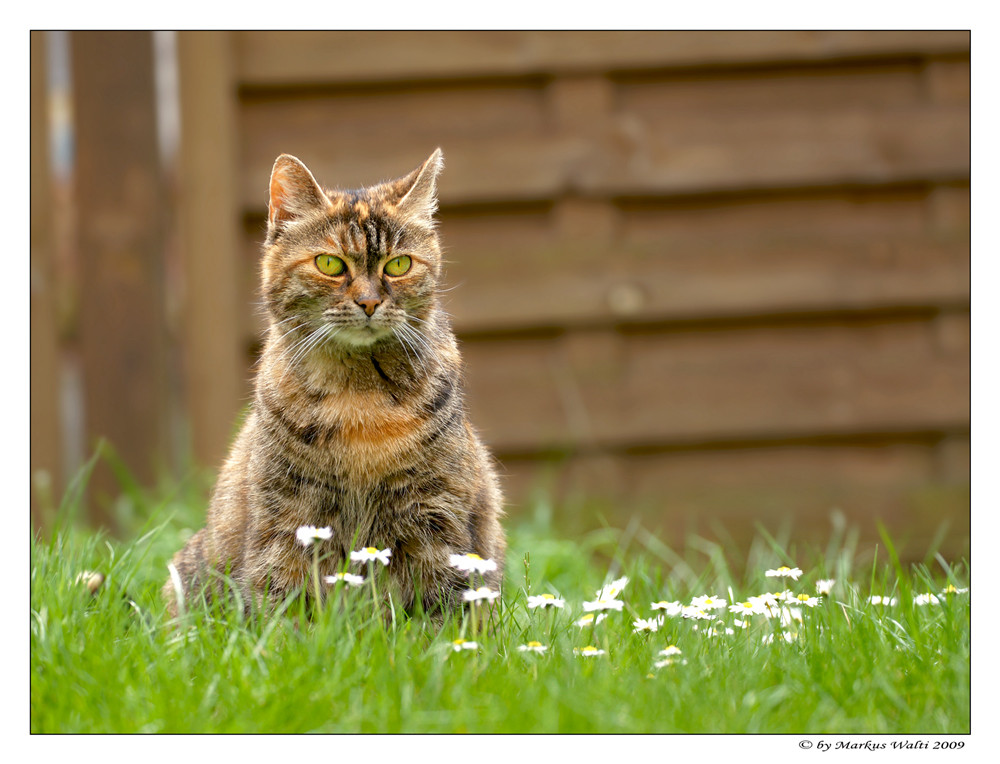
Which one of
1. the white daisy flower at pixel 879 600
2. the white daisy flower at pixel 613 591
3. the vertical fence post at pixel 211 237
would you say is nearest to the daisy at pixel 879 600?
the white daisy flower at pixel 879 600

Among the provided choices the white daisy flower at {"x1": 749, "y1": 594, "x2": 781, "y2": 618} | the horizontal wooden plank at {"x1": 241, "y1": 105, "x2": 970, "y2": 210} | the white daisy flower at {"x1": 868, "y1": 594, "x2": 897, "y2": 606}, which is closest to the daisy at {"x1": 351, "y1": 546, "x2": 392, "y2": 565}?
the white daisy flower at {"x1": 749, "y1": 594, "x2": 781, "y2": 618}

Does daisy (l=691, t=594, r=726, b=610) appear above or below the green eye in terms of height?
below

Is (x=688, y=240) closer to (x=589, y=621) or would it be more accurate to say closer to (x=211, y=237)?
(x=211, y=237)

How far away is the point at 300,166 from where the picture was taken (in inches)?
76.6

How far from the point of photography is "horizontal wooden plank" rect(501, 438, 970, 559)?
329cm

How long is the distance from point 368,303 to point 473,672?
0.75m

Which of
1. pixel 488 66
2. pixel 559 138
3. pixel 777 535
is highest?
pixel 488 66

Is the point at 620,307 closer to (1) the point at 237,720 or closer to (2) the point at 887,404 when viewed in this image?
(2) the point at 887,404

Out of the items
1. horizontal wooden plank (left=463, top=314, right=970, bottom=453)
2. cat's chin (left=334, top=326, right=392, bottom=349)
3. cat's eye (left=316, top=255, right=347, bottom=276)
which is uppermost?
cat's eye (left=316, top=255, right=347, bottom=276)

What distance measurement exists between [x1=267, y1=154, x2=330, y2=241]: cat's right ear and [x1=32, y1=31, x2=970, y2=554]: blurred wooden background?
119 centimetres

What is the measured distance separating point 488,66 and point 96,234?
1.57 meters

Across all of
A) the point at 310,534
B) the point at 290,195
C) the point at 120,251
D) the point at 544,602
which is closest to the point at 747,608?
the point at 544,602

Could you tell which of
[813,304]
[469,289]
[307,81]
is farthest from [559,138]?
[813,304]

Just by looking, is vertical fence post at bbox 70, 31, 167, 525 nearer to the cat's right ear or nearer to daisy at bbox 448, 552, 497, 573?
the cat's right ear
